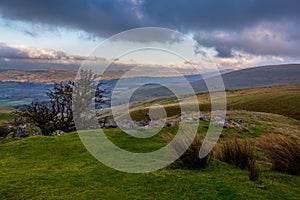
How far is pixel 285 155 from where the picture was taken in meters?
9.36

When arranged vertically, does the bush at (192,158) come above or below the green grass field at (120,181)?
above

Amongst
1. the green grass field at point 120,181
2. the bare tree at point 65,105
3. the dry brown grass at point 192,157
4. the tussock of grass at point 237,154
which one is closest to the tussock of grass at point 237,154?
the tussock of grass at point 237,154

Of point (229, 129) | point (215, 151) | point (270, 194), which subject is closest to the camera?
point (270, 194)

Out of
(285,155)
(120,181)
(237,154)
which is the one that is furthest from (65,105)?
(285,155)

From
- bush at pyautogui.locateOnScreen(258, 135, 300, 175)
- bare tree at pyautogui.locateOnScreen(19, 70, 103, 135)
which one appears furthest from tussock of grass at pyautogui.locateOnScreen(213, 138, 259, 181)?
bare tree at pyautogui.locateOnScreen(19, 70, 103, 135)

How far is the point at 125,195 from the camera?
6883 mm

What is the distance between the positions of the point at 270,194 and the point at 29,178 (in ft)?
20.4

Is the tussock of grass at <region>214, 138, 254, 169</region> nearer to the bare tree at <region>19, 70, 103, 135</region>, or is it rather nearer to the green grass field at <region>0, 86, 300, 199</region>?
the green grass field at <region>0, 86, 300, 199</region>

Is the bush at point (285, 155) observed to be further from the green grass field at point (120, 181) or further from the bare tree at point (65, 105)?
the bare tree at point (65, 105)

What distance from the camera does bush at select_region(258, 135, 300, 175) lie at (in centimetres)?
917

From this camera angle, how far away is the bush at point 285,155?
9.17 meters

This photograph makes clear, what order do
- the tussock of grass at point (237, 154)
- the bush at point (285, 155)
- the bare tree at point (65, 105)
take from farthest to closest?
the bare tree at point (65, 105) → the tussock of grass at point (237, 154) → the bush at point (285, 155)

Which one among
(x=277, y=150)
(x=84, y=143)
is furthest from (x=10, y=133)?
(x=277, y=150)

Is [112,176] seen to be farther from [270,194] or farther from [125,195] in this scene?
[270,194]
